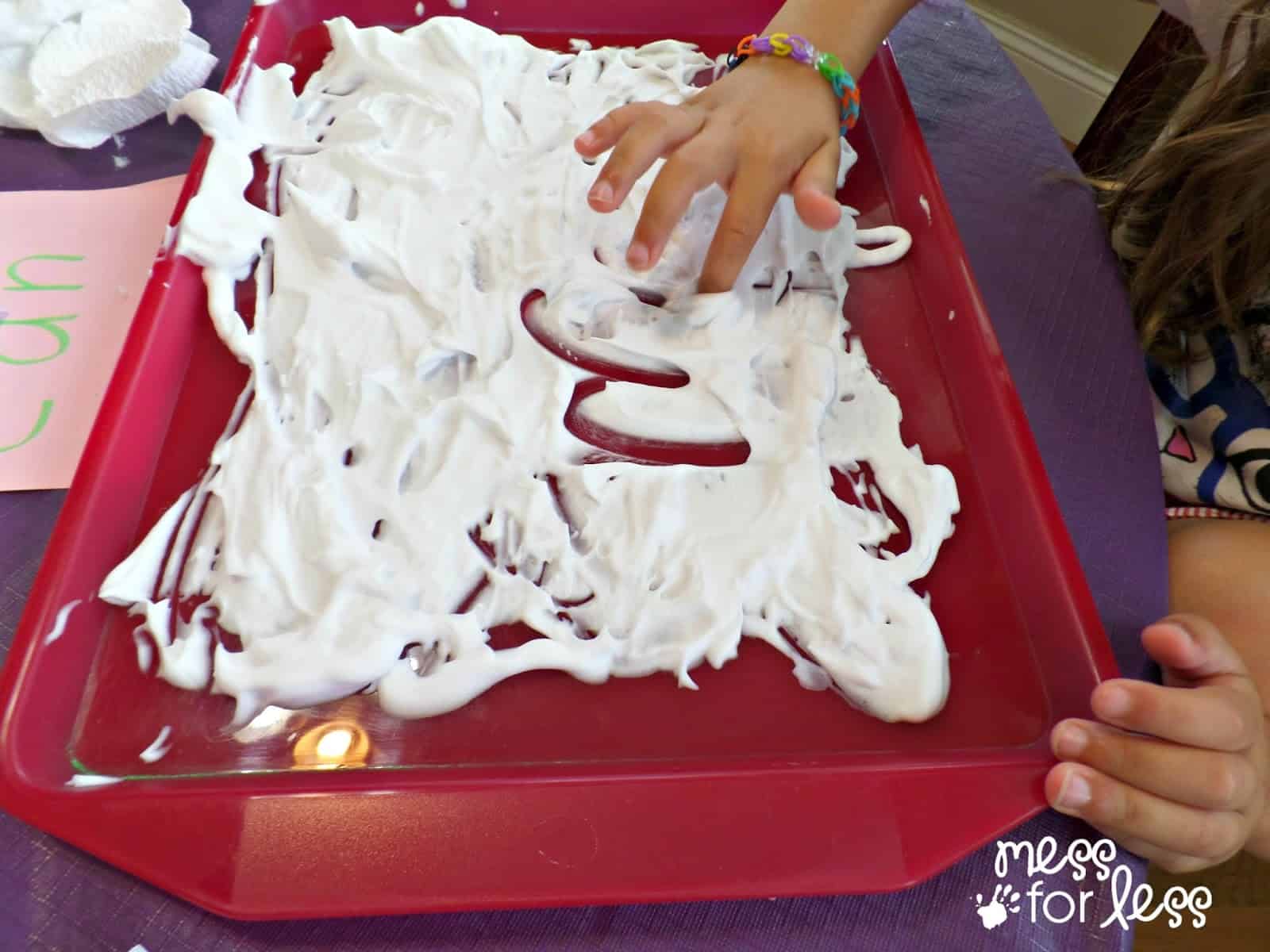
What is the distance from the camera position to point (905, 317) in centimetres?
52

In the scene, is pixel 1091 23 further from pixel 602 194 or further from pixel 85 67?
pixel 85 67

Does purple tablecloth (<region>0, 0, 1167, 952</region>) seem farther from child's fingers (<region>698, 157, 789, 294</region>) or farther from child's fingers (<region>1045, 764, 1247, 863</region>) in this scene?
child's fingers (<region>698, 157, 789, 294</region>)

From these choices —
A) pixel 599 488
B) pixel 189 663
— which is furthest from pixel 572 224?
pixel 189 663

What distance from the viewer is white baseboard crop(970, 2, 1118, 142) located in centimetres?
121

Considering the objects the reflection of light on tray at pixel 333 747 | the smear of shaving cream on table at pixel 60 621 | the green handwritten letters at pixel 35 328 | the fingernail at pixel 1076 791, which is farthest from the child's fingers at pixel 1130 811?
the green handwritten letters at pixel 35 328

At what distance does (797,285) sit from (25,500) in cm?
44

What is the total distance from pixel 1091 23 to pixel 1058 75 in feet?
0.24

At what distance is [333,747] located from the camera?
365 mm

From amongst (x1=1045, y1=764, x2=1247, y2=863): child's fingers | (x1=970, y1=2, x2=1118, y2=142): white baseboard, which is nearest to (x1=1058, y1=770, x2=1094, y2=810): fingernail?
(x1=1045, y1=764, x2=1247, y2=863): child's fingers

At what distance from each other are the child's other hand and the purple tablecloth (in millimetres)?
144

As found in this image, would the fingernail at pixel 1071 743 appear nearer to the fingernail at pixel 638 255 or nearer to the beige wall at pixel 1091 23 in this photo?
the fingernail at pixel 638 255

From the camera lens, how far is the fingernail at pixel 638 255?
1.54ft

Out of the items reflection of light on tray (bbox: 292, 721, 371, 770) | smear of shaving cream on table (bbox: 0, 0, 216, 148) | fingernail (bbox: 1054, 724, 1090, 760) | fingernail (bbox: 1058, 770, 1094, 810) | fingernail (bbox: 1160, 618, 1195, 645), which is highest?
fingernail (bbox: 1160, 618, 1195, 645)

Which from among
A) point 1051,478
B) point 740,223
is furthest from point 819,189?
point 1051,478
